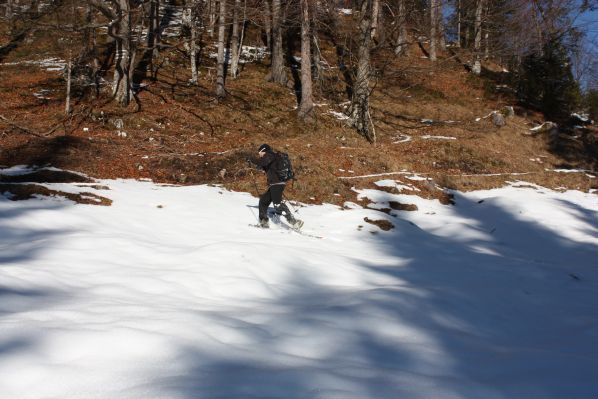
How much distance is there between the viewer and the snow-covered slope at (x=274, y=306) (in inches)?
111

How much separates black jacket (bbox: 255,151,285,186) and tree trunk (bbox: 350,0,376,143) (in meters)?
11.8

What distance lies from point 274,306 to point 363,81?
57.7 feet

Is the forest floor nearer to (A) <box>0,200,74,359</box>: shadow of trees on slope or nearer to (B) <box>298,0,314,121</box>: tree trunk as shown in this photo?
(B) <box>298,0,314,121</box>: tree trunk

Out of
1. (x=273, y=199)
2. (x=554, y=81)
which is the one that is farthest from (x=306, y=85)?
(x=554, y=81)

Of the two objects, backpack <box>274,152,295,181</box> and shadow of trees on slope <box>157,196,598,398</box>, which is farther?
backpack <box>274,152,295,181</box>

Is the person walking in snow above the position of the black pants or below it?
above

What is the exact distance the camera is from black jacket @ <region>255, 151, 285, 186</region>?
9625 millimetres

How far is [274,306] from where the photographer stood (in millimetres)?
5184

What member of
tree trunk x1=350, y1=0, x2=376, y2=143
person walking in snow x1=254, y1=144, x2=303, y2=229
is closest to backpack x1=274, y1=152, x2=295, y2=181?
person walking in snow x1=254, y1=144, x2=303, y2=229

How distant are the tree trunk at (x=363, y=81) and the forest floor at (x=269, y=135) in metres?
0.70

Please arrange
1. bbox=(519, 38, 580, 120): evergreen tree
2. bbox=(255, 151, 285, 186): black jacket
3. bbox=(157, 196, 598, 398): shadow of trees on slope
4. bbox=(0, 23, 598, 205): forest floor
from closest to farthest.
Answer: bbox=(157, 196, 598, 398): shadow of trees on slope < bbox=(255, 151, 285, 186): black jacket < bbox=(0, 23, 598, 205): forest floor < bbox=(519, 38, 580, 120): evergreen tree

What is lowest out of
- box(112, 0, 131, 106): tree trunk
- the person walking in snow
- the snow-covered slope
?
the snow-covered slope

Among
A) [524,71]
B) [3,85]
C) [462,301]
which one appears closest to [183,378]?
[462,301]

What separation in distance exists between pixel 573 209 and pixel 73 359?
48.6 ft
